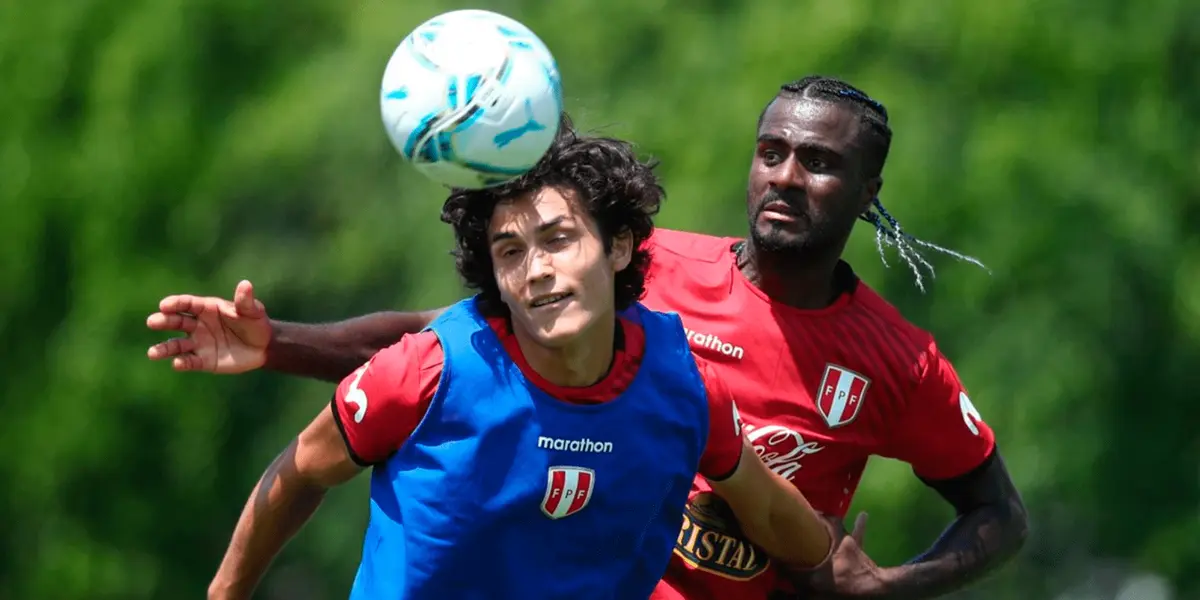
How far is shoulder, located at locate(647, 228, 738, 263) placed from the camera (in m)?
6.54

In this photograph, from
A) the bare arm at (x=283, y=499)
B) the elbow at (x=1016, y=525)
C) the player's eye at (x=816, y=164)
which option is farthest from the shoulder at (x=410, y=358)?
the elbow at (x=1016, y=525)

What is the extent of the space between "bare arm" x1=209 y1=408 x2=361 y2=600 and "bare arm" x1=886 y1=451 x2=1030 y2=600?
228 centimetres

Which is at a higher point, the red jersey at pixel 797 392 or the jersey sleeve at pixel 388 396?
the jersey sleeve at pixel 388 396

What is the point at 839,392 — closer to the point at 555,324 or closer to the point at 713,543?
the point at 713,543

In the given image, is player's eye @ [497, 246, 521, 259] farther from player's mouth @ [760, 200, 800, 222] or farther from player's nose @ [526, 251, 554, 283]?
player's mouth @ [760, 200, 800, 222]

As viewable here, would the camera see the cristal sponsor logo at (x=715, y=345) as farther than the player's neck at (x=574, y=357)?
Yes

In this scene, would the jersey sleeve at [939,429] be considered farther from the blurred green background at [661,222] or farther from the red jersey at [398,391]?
the blurred green background at [661,222]

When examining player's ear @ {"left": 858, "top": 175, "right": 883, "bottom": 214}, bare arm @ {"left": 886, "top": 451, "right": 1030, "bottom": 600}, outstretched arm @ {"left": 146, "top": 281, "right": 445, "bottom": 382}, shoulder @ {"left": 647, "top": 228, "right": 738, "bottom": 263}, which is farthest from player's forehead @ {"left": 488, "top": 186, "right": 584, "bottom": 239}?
bare arm @ {"left": 886, "top": 451, "right": 1030, "bottom": 600}

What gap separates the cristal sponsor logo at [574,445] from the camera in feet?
17.3

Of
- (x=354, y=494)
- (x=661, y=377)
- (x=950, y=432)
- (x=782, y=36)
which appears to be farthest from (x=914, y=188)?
(x=661, y=377)

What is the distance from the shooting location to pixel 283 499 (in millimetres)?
5355

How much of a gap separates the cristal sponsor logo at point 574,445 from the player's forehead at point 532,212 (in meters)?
0.57

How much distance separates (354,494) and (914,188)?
661cm

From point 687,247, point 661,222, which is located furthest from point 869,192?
point 661,222
